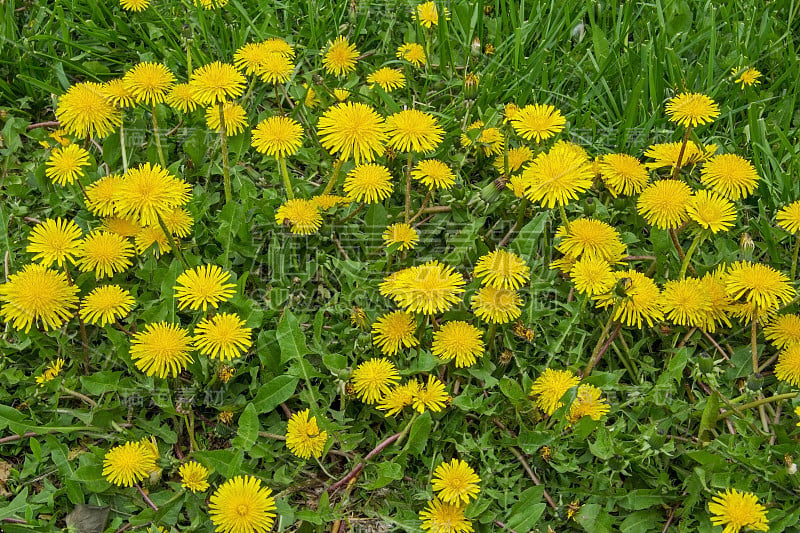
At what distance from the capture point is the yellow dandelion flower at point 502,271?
2268mm

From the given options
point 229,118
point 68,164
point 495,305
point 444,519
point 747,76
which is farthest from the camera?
point 747,76

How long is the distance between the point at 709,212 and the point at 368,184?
3.64ft

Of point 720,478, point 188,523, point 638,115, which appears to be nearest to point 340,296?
point 188,523

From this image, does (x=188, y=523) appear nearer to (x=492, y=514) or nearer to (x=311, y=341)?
(x=311, y=341)

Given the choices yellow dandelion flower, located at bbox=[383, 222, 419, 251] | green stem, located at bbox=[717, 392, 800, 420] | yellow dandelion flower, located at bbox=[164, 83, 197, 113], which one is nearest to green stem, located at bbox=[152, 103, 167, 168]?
yellow dandelion flower, located at bbox=[164, 83, 197, 113]

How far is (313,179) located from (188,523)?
138 centimetres

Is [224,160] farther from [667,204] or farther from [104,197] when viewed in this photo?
[667,204]

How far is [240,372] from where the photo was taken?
2.36 m

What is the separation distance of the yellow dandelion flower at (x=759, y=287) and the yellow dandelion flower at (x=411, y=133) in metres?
1.04

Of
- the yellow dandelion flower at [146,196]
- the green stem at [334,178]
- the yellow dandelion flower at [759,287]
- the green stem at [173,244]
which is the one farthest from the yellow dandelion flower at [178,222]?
the yellow dandelion flower at [759,287]

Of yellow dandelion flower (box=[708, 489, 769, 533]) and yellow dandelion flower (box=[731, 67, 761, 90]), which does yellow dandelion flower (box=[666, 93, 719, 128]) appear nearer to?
yellow dandelion flower (box=[731, 67, 761, 90])

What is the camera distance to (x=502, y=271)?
2.27 m

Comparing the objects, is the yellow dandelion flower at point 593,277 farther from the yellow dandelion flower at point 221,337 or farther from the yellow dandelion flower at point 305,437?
the yellow dandelion flower at point 221,337

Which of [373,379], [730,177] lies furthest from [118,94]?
[730,177]
